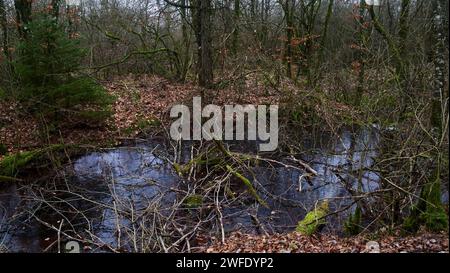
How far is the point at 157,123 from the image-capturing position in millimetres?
14359

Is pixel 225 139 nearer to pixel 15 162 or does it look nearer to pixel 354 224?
pixel 15 162

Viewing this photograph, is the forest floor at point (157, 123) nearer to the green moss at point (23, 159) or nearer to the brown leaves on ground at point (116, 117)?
the brown leaves on ground at point (116, 117)

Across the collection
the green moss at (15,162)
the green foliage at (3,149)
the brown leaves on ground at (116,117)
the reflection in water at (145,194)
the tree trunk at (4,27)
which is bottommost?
the reflection in water at (145,194)

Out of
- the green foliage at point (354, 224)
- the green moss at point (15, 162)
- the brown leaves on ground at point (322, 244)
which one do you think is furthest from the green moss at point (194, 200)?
the green moss at point (15, 162)

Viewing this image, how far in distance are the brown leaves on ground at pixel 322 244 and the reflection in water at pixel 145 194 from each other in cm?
104

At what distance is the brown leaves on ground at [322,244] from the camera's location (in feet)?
17.4

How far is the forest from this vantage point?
6.92 m

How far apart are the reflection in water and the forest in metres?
0.05

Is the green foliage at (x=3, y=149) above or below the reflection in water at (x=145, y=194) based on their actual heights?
above

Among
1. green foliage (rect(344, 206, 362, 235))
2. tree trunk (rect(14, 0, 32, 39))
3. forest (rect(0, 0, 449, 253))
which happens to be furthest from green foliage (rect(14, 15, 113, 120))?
green foliage (rect(344, 206, 362, 235))

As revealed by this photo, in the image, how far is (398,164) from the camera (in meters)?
7.75

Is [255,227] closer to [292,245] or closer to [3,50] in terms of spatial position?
[292,245]

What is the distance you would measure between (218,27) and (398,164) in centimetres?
1238
